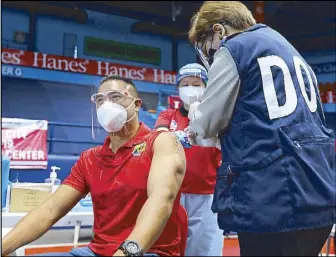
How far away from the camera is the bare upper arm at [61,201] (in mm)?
1606

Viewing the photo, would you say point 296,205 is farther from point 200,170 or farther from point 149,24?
point 149,24

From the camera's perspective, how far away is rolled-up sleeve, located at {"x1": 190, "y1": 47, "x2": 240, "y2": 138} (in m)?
1.29

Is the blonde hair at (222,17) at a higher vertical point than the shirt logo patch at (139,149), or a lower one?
higher

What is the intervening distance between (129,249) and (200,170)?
5.02ft

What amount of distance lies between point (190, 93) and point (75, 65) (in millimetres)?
9130

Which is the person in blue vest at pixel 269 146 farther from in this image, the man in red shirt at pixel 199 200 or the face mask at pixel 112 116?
the man in red shirt at pixel 199 200

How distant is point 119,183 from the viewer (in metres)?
1.54

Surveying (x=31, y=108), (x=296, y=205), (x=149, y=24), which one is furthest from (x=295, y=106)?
(x=149, y=24)

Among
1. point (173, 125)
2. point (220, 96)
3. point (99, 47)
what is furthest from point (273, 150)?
point (99, 47)

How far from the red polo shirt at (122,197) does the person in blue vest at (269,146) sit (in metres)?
0.27

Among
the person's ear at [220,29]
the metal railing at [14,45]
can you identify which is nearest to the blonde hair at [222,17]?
the person's ear at [220,29]

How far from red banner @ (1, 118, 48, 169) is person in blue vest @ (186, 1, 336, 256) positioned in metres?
5.30

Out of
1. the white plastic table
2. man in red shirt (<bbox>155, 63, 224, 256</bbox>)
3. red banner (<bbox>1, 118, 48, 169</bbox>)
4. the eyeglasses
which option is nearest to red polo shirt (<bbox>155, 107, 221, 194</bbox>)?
man in red shirt (<bbox>155, 63, 224, 256</bbox>)

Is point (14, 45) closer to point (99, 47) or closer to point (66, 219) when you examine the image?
point (99, 47)
